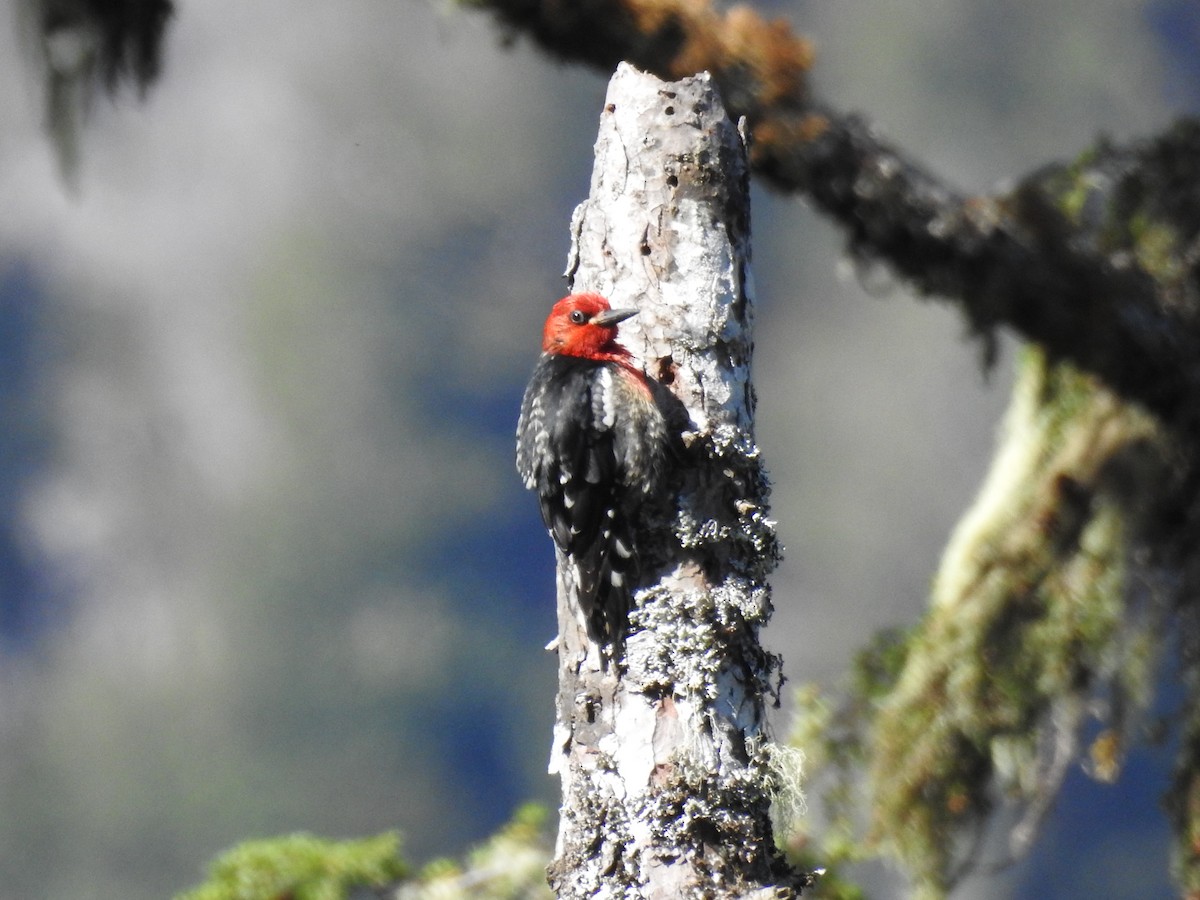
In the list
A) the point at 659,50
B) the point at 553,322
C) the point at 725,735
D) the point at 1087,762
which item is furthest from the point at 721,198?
the point at 1087,762

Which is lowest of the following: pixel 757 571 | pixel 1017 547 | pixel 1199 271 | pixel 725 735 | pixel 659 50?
pixel 725 735

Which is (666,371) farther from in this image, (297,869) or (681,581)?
(297,869)

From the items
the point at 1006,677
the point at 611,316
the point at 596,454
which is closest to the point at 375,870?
the point at 596,454

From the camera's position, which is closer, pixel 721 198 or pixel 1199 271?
pixel 721 198

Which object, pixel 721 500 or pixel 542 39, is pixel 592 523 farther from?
pixel 542 39

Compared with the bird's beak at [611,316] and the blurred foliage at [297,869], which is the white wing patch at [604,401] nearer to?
the bird's beak at [611,316]

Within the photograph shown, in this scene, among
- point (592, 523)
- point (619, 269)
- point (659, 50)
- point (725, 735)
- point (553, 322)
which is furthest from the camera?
point (659, 50)

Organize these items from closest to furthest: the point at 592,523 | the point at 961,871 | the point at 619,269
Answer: the point at 592,523 < the point at 619,269 < the point at 961,871

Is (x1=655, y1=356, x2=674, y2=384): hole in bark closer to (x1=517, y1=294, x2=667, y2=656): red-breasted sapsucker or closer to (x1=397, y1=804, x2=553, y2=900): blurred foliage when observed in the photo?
(x1=517, y1=294, x2=667, y2=656): red-breasted sapsucker
